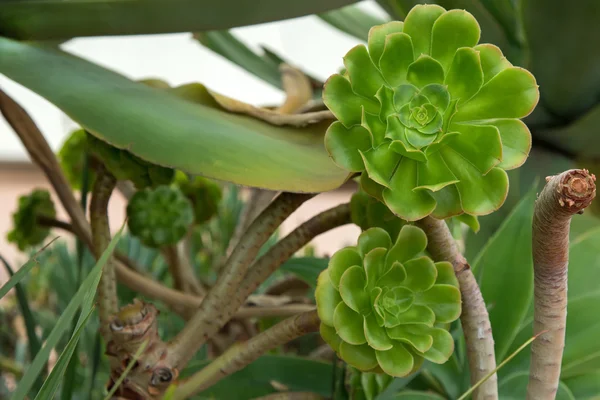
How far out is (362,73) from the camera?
17 centimetres

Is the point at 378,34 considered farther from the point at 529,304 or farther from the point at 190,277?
the point at 190,277

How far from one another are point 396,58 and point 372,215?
7 cm

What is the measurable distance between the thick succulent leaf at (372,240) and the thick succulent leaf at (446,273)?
2 centimetres

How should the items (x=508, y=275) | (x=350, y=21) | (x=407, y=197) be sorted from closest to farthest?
1. (x=407, y=197)
2. (x=508, y=275)
3. (x=350, y=21)

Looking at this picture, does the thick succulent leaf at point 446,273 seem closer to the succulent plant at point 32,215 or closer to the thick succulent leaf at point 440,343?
the thick succulent leaf at point 440,343

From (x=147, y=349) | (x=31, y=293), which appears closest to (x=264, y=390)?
(x=147, y=349)

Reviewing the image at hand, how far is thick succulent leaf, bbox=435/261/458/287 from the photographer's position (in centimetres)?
19

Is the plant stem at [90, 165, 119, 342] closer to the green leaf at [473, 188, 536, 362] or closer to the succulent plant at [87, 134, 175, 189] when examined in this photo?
the succulent plant at [87, 134, 175, 189]

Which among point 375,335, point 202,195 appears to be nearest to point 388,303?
point 375,335

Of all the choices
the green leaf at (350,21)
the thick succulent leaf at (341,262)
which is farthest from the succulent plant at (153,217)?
the green leaf at (350,21)

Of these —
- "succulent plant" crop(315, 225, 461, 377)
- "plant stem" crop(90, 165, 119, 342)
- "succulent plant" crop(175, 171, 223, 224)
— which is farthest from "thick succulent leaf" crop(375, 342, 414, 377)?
"succulent plant" crop(175, 171, 223, 224)

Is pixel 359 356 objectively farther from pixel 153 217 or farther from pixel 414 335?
pixel 153 217

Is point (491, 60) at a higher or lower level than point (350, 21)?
lower

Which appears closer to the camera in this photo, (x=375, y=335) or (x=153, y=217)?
(x=375, y=335)
